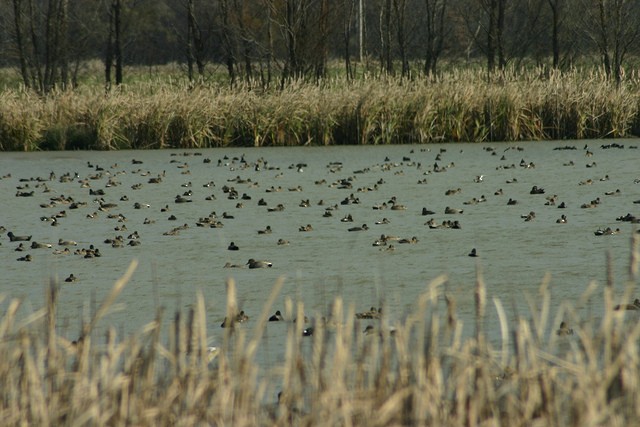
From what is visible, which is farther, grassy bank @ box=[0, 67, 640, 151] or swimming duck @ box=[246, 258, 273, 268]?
grassy bank @ box=[0, 67, 640, 151]

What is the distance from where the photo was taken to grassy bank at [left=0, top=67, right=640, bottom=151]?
1898cm

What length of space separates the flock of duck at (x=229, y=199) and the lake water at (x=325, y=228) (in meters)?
0.04

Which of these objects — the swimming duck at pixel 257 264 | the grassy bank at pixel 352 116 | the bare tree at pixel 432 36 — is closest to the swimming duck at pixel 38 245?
the swimming duck at pixel 257 264

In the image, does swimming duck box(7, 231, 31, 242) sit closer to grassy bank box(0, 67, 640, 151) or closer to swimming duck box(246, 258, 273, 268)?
swimming duck box(246, 258, 273, 268)

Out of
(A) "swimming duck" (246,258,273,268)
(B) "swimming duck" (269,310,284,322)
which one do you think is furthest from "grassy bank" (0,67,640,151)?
(B) "swimming duck" (269,310,284,322)

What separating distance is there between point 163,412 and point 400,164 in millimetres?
11964

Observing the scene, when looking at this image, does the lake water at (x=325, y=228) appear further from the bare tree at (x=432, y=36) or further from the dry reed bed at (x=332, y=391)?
the bare tree at (x=432, y=36)

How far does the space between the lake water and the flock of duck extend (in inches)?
1.7

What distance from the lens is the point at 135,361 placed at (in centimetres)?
411

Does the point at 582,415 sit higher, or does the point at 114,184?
the point at 114,184

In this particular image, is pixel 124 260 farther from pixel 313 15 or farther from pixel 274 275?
pixel 313 15

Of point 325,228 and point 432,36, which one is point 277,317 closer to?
point 325,228

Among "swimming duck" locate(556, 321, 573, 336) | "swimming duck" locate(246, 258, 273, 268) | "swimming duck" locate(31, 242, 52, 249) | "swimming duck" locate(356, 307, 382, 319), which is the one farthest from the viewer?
"swimming duck" locate(31, 242, 52, 249)

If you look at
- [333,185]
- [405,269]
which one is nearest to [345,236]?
[405,269]
